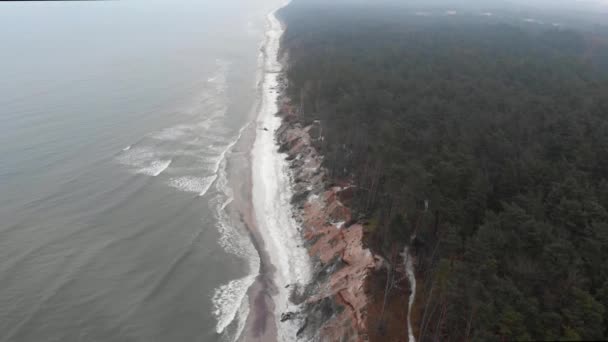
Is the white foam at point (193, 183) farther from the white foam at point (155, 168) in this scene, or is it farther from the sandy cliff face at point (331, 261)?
the sandy cliff face at point (331, 261)

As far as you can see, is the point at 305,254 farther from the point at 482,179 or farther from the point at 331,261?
the point at 482,179

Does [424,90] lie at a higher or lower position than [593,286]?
higher

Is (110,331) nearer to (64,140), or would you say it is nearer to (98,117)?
(64,140)

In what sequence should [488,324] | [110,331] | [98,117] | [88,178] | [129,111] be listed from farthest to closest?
[129,111], [98,117], [88,178], [110,331], [488,324]


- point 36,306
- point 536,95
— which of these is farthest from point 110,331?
point 536,95

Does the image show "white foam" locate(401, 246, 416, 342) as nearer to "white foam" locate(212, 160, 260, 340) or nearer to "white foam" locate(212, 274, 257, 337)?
"white foam" locate(212, 160, 260, 340)


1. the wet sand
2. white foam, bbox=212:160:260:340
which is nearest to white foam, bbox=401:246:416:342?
the wet sand

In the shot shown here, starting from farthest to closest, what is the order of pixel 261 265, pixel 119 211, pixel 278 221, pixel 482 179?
pixel 278 221, pixel 119 211, pixel 261 265, pixel 482 179

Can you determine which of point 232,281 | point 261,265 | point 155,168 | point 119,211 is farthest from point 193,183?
point 232,281
